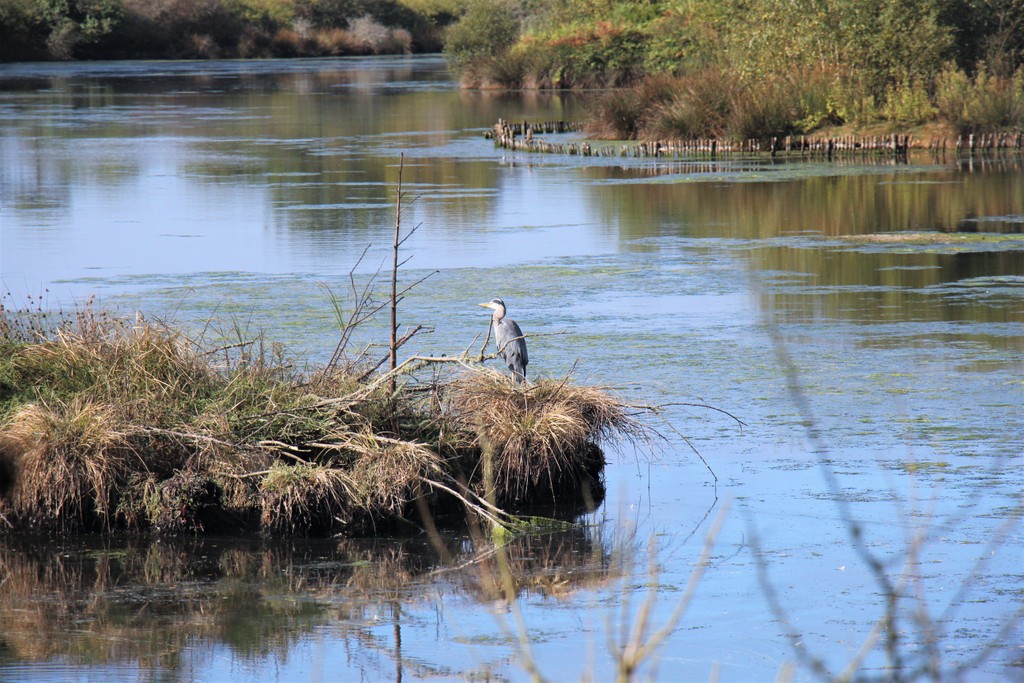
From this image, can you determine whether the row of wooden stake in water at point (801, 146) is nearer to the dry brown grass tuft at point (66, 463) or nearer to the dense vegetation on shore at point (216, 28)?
the dry brown grass tuft at point (66, 463)

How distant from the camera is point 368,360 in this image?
8680 millimetres

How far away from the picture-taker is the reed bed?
7391mm

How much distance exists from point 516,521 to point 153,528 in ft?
5.97

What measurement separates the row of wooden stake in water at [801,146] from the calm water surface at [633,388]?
1.34 m

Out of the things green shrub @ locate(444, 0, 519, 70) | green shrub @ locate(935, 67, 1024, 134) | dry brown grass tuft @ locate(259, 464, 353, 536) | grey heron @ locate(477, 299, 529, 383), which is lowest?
dry brown grass tuft @ locate(259, 464, 353, 536)

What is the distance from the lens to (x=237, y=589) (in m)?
6.77

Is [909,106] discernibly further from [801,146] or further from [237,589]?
[237,589]

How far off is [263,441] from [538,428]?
1.43m

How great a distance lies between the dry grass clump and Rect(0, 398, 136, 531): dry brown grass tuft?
1.82 meters

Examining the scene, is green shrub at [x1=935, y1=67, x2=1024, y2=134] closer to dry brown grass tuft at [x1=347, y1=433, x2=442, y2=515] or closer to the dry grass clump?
the dry grass clump

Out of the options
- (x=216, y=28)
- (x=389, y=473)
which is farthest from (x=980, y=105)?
(x=216, y=28)

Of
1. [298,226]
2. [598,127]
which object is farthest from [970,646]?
[598,127]

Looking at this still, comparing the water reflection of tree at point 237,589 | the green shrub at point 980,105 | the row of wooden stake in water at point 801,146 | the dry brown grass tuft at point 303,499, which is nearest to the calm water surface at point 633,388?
the water reflection of tree at point 237,589

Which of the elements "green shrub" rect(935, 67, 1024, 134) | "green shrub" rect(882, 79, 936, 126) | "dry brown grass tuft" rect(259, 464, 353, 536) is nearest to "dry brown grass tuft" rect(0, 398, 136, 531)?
"dry brown grass tuft" rect(259, 464, 353, 536)
